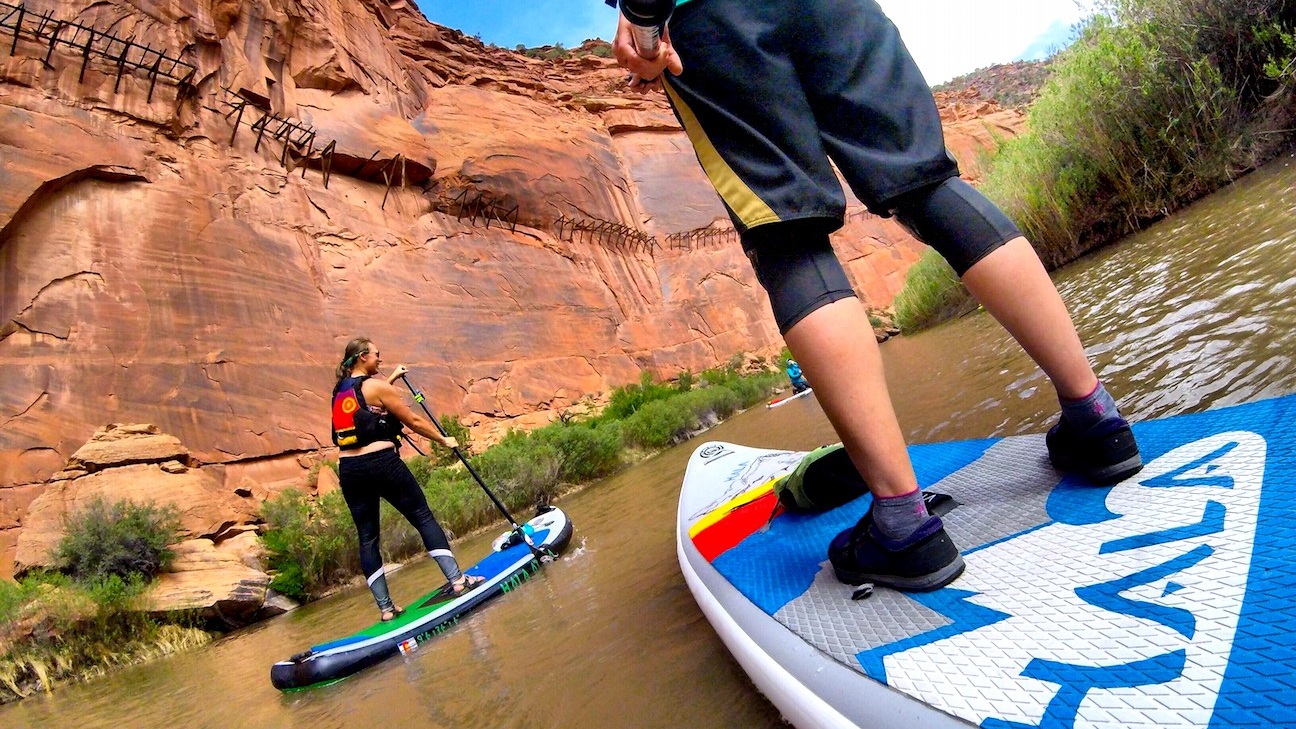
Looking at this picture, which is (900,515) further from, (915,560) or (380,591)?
(380,591)

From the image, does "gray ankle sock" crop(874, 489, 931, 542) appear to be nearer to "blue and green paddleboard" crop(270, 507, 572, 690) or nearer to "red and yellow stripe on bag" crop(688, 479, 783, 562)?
"red and yellow stripe on bag" crop(688, 479, 783, 562)

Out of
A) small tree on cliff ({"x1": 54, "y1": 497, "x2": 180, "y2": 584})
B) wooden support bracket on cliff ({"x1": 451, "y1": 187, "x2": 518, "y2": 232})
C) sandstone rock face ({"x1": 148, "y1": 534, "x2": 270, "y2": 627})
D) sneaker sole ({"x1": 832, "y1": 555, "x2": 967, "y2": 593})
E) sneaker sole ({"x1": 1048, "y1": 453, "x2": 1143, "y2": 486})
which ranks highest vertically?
wooden support bracket on cliff ({"x1": 451, "y1": 187, "x2": 518, "y2": 232})

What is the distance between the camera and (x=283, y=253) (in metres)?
13.6

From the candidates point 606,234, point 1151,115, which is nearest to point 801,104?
point 1151,115

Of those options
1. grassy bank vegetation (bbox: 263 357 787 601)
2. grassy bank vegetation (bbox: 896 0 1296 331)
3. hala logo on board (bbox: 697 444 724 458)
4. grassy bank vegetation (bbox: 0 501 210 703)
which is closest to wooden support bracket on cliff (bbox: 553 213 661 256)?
grassy bank vegetation (bbox: 263 357 787 601)

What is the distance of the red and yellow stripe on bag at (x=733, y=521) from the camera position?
6.11ft

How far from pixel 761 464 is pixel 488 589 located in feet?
6.60

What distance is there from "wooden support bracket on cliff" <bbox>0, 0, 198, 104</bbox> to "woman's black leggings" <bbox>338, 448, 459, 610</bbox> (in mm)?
13156

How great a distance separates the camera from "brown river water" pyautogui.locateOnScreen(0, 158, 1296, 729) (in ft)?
→ 5.87

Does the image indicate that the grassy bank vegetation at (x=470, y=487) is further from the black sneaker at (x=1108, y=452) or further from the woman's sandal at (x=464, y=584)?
the black sneaker at (x=1108, y=452)

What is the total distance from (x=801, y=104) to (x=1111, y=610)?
1.00 metres

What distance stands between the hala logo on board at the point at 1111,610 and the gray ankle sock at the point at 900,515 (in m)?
0.11

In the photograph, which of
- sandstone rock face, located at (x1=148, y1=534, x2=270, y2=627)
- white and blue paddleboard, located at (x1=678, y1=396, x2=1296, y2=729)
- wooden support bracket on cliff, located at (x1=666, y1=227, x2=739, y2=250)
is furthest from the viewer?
wooden support bracket on cliff, located at (x1=666, y1=227, x2=739, y2=250)

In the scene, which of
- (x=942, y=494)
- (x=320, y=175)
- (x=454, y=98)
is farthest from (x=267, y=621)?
(x=454, y=98)
